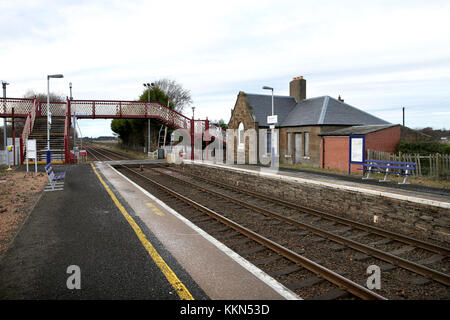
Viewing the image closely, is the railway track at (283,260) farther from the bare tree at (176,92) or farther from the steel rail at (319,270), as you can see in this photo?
the bare tree at (176,92)

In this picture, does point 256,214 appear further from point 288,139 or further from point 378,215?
point 288,139

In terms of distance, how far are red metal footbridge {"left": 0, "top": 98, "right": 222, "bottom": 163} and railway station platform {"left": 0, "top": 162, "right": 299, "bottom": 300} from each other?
66.3 feet

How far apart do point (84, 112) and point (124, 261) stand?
2857 cm

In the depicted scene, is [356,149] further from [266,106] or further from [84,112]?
[84,112]

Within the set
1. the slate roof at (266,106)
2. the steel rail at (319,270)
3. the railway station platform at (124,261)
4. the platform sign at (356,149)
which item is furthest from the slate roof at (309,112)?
the railway station platform at (124,261)

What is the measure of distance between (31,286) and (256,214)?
664 cm

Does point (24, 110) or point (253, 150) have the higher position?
point (24, 110)

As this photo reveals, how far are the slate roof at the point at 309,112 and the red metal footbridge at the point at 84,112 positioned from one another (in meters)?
5.37

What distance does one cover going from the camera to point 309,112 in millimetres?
26734

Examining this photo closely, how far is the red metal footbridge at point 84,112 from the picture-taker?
1091 inches

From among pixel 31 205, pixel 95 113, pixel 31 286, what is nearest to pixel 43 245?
pixel 31 286

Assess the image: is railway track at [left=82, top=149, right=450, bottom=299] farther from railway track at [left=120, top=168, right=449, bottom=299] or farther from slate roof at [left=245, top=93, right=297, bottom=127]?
slate roof at [left=245, top=93, right=297, bottom=127]
